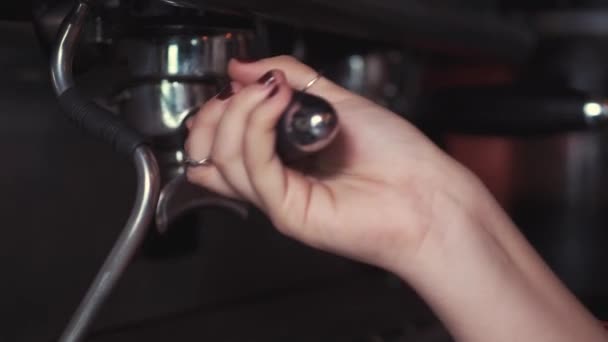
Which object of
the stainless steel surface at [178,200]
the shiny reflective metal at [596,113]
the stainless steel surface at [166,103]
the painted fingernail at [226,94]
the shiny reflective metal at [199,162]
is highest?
the painted fingernail at [226,94]

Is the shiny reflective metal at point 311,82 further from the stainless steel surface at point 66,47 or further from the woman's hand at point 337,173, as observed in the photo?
the stainless steel surface at point 66,47

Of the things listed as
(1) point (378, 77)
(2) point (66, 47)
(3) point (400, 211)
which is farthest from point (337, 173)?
(1) point (378, 77)

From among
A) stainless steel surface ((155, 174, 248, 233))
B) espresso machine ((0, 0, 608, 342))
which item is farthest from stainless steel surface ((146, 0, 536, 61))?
stainless steel surface ((155, 174, 248, 233))

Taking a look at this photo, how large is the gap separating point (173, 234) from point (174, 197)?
133mm

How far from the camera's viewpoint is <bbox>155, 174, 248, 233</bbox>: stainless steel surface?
0.45 metres

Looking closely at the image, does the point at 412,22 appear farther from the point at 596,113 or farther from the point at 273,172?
the point at 273,172

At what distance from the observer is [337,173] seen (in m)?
0.41

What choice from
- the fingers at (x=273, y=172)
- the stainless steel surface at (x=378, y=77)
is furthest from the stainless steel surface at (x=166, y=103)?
the stainless steel surface at (x=378, y=77)

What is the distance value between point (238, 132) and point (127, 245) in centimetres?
9

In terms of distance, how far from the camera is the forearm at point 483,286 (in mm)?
402

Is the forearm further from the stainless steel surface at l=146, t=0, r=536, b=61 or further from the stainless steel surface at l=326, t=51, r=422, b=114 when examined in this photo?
the stainless steel surface at l=326, t=51, r=422, b=114

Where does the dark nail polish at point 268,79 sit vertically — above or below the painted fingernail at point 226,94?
above

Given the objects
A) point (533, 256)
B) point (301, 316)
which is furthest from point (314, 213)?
point (301, 316)

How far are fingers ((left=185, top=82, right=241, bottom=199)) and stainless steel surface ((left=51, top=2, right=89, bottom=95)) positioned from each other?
67 mm
